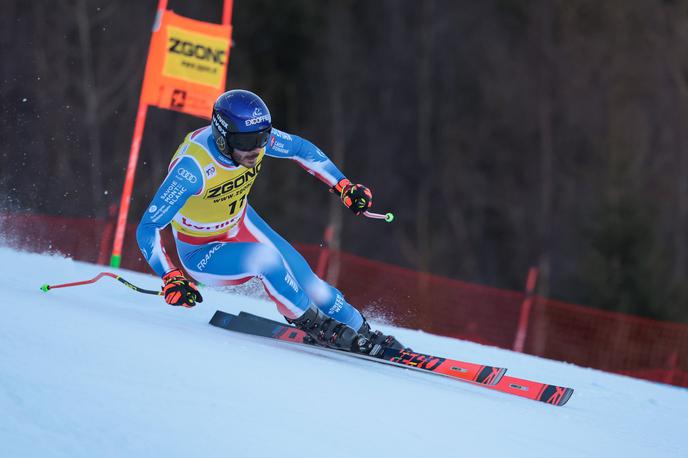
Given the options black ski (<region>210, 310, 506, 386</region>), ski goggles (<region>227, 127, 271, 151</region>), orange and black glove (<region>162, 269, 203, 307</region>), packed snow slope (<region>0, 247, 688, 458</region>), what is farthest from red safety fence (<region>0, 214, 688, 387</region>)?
orange and black glove (<region>162, 269, 203, 307</region>)

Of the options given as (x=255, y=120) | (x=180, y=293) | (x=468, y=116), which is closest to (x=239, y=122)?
(x=255, y=120)

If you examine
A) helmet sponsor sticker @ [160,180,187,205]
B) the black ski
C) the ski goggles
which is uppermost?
the ski goggles

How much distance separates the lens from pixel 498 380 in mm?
4234

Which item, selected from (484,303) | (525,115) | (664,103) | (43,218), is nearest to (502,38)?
(525,115)

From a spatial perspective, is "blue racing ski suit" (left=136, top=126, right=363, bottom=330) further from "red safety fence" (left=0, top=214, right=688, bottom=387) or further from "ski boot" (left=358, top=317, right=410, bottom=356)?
"red safety fence" (left=0, top=214, right=688, bottom=387)

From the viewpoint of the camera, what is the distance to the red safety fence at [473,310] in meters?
8.53

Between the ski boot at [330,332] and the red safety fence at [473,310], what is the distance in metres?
3.54

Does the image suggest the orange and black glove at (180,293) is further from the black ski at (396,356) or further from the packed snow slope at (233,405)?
the black ski at (396,356)

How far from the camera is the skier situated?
4.14 metres

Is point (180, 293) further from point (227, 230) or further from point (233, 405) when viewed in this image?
point (233, 405)

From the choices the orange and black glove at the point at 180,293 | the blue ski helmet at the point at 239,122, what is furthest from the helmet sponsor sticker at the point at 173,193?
the orange and black glove at the point at 180,293

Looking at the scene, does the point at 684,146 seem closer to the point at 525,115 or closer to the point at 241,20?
the point at 525,115

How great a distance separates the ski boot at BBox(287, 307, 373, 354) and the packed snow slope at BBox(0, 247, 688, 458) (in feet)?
0.33

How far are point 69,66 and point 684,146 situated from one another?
1491 cm
